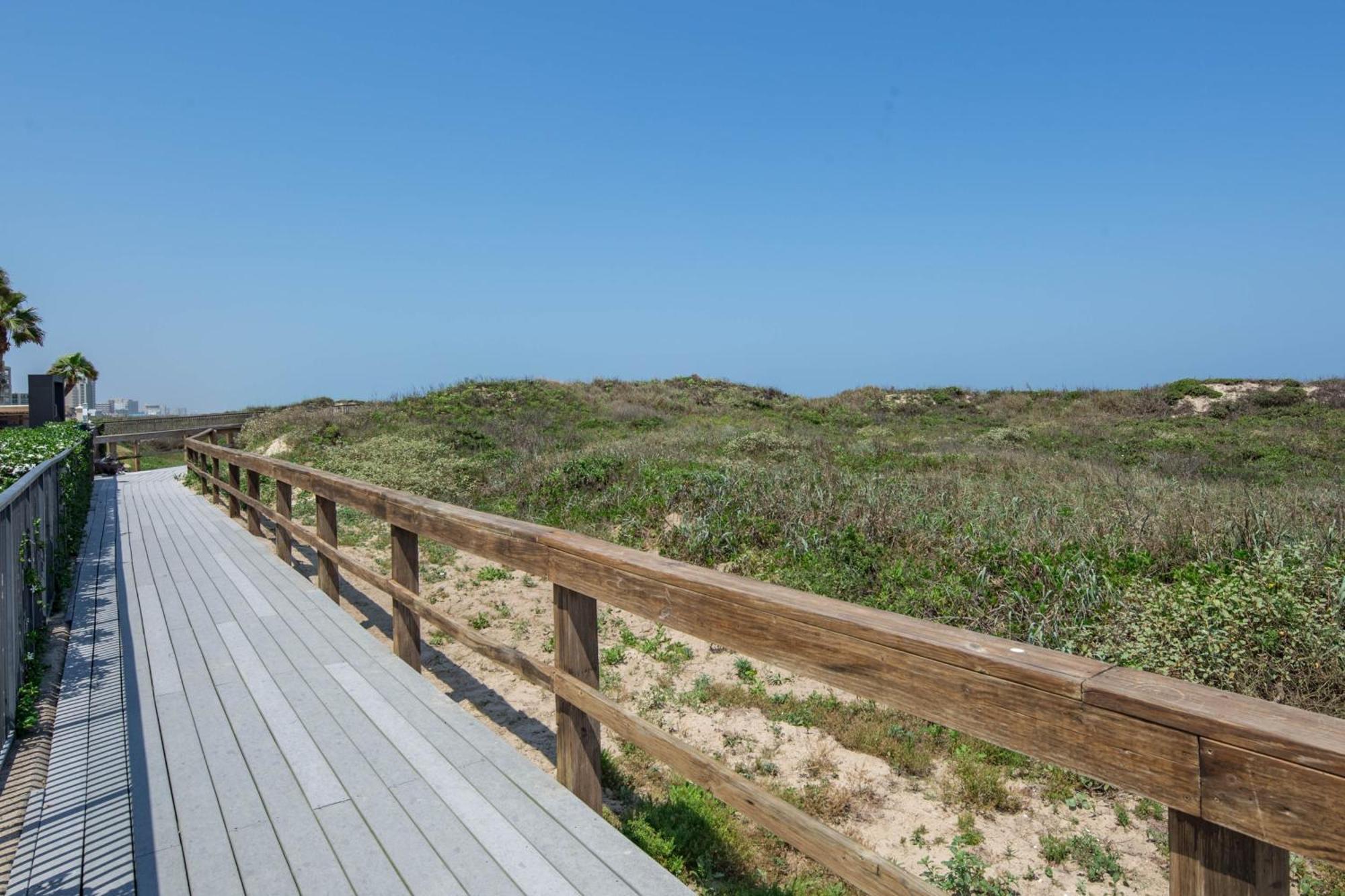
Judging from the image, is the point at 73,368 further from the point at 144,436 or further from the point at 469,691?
the point at 469,691

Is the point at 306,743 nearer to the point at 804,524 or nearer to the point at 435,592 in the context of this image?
the point at 435,592

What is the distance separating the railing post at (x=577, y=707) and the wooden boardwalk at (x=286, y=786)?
0.35 ft

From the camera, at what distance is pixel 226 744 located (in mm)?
3348

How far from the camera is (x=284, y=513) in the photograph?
728 centimetres

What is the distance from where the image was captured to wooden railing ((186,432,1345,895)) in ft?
3.90

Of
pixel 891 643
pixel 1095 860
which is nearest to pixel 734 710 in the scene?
pixel 1095 860

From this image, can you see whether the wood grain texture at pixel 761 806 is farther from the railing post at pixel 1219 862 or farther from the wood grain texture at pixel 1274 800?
the wood grain texture at pixel 1274 800

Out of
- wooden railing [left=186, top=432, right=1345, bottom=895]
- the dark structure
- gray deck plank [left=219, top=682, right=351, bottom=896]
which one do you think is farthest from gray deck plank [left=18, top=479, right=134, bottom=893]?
the dark structure

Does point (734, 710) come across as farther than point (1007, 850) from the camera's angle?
Yes

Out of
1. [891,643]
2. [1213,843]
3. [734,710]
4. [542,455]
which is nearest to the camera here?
[1213,843]

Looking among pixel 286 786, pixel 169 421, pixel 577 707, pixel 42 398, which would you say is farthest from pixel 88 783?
pixel 169 421

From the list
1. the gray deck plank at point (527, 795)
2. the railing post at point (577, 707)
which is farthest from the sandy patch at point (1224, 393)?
the railing post at point (577, 707)

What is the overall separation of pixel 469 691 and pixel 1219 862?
4575 millimetres

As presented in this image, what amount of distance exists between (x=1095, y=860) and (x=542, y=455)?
11.1 metres
